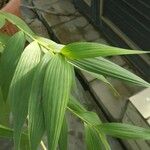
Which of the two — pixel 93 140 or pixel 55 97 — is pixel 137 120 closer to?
pixel 93 140

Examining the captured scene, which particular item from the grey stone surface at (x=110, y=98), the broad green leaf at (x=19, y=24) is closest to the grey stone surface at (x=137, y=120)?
the grey stone surface at (x=110, y=98)

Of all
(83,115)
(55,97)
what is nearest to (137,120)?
(83,115)

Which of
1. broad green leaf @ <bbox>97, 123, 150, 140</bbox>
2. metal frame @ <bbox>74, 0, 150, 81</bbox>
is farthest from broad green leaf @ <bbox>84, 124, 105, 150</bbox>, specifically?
metal frame @ <bbox>74, 0, 150, 81</bbox>

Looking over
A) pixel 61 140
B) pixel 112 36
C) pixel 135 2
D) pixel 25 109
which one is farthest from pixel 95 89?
pixel 25 109

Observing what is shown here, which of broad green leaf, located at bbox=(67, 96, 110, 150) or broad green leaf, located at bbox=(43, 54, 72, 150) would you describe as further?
broad green leaf, located at bbox=(67, 96, 110, 150)

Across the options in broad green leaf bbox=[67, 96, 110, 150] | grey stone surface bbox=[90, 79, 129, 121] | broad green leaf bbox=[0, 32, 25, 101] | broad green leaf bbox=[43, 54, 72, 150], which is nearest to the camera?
broad green leaf bbox=[43, 54, 72, 150]

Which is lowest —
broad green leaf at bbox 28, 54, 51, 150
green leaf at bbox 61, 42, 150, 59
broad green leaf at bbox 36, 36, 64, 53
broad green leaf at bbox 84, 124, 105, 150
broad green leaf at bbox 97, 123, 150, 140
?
broad green leaf at bbox 97, 123, 150, 140

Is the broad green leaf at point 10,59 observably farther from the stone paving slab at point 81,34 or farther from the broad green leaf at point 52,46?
the stone paving slab at point 81,34

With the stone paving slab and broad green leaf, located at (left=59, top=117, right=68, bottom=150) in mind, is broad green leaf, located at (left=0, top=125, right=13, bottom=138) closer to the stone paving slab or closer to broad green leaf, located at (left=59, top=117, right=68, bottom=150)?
broad green leaf, located at (left=59, top=117, right=68, bottom=150)
